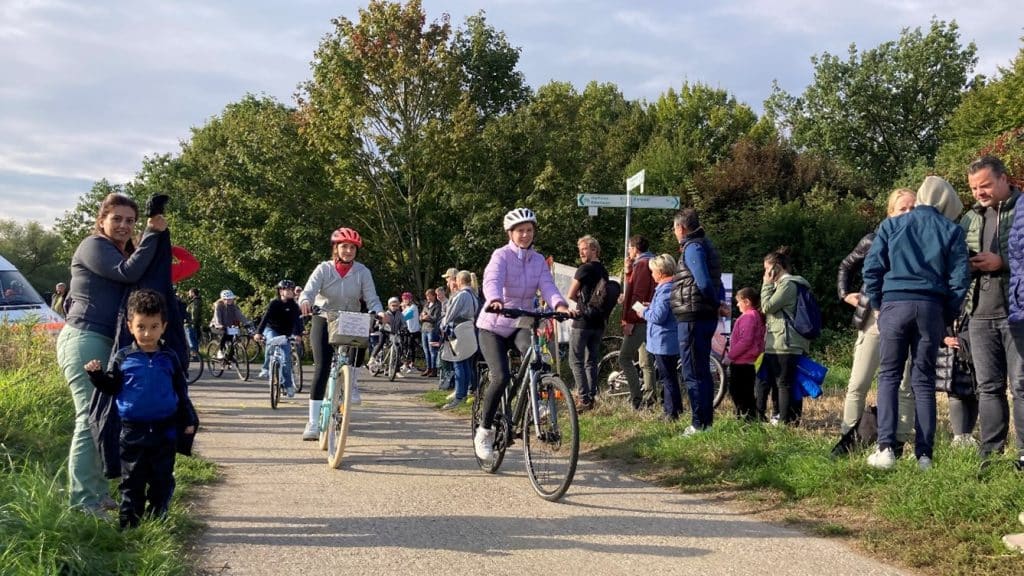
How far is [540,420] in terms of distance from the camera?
582 cm

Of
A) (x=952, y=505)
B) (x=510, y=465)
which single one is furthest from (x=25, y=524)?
(x=952, y=505)

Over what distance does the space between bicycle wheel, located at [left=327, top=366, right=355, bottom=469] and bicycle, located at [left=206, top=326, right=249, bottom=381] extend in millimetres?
9228

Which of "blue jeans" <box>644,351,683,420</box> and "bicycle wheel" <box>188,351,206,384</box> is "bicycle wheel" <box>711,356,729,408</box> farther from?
"bicycle wheel" <box>188,351,206,384</box>

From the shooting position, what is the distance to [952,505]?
185 inches

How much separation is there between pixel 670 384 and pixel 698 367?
3.22 feet

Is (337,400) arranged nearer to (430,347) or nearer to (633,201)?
(633,201)

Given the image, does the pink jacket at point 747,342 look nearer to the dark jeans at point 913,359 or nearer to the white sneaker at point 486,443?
the dark jeans at point 913,359

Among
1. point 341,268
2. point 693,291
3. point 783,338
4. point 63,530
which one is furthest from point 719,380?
point 63,530

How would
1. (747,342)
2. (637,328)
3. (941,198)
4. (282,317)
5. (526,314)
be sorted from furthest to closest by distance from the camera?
(282,317) < (637,328) < (747,342) < (526,314) < (941,198)

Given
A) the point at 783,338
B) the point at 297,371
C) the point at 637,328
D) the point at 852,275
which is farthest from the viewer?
the point at 297,371

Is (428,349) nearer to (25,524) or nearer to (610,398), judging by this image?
(610,398)

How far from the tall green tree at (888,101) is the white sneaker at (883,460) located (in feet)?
127

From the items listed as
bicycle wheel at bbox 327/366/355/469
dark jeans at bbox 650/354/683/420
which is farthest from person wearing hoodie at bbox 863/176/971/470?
bicycle wheel at bbox 327/366/355/469

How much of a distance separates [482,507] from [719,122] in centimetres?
4037
